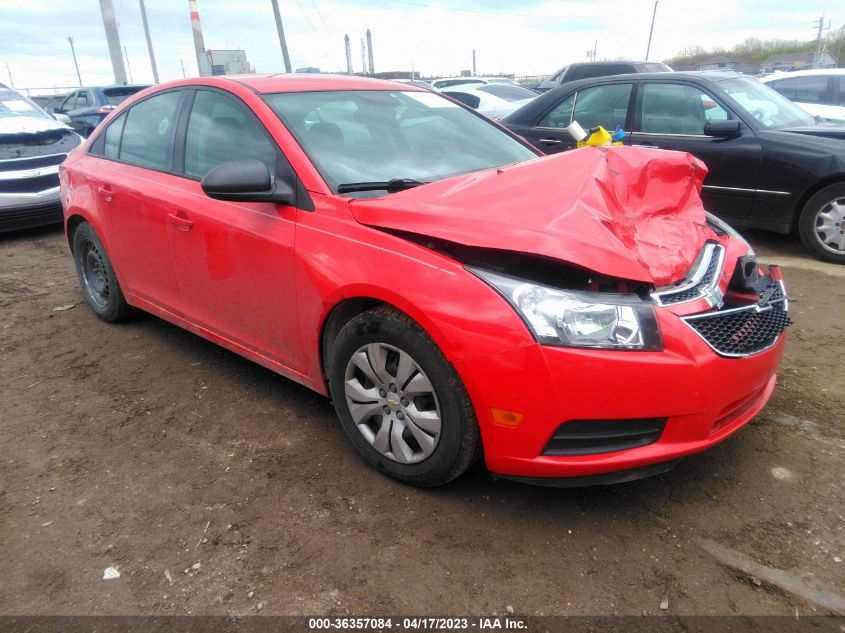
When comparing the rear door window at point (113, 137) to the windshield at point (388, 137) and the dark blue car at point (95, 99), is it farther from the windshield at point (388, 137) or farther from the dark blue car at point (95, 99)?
the dark blue car at point (95, 99)

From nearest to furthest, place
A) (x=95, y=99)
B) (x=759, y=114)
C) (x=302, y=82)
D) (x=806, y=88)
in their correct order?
1. (x=302, y=82)
2. (x=759, y=114)
3. (x=806, y=88)
4. (x=95, y=99)

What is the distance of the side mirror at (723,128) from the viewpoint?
557 centimetres

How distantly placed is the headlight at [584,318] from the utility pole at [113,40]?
2208 centimetres

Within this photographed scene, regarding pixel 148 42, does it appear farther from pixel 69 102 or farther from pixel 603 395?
pixel 603 395

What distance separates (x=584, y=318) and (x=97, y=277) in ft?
12.1

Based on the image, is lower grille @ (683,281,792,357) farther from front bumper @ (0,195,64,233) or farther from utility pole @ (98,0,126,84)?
utility pole @ (98,0,126,84)

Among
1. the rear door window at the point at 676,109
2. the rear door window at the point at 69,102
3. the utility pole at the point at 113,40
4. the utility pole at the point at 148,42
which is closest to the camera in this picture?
the rear door window at the point at 676,109

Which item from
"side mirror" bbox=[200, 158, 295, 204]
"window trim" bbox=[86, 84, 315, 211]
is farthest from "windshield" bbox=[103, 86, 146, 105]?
"side mirror" bbox=[200, 158, 295, 204]

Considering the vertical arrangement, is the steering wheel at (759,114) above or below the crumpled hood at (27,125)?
above

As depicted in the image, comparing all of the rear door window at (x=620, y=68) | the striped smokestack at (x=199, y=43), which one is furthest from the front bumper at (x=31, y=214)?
the striped smokestack at (x=199, y=43)

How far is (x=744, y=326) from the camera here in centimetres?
237

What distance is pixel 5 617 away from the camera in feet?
6.79

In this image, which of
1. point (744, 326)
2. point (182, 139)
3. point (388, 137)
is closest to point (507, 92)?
point (182, 139)

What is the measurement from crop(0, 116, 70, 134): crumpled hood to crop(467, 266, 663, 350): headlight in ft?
24.6
